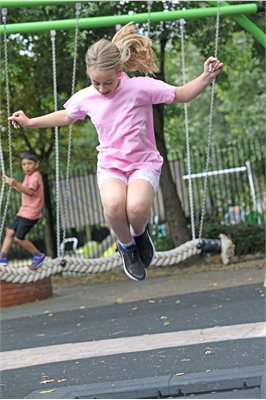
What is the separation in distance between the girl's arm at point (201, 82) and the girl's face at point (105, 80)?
1.26ft

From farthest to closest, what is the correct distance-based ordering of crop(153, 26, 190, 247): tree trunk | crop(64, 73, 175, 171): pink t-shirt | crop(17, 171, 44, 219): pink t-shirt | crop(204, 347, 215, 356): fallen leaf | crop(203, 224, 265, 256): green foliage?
crop(153, 26, 190, 247): tree trunk < crop(203, 224, 265, 256): green foliage < crop(17, 171, 44, 219): pink t-shirt < crop(204, 347, 215, 356): fallen leaf < crop(64, 73, 175, 171): pink t-shirt

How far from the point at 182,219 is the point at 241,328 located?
795cm

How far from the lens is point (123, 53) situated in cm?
539

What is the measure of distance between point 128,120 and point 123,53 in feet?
1.28

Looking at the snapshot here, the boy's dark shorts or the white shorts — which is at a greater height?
the white shorts

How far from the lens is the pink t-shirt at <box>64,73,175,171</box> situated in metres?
5.43

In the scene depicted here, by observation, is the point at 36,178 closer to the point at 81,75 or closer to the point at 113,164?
the point at 81,75

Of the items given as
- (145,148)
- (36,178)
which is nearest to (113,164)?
(145,148)

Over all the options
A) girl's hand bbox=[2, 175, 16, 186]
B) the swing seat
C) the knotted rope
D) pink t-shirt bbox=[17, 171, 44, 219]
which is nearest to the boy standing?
pink t-shirt bbox=[17, 171, 44, 219]

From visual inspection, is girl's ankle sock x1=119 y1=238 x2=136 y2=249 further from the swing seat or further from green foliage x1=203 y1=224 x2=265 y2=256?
green foliage x1=203 y1=224 x2=265 y2=256

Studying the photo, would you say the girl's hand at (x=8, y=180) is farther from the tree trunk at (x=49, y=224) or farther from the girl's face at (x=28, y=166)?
the tree trunk at (x=49, y=224)

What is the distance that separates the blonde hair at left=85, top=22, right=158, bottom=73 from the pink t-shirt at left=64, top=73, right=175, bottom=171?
10cm

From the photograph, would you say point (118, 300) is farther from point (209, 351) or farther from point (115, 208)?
point (115, 208)

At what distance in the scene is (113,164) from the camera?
5.45 m
